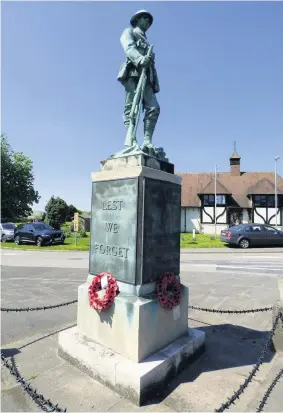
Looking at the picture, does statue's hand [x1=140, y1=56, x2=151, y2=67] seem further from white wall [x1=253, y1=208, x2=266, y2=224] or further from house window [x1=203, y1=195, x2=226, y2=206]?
white wall [x1=253, y1=208, x2=266, y2=224]

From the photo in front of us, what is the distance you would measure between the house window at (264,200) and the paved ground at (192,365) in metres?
25.2

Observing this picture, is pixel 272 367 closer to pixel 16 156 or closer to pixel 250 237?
pixel 250 237

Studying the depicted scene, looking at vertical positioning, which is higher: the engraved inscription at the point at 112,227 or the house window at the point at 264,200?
the house window at the point at 264,200

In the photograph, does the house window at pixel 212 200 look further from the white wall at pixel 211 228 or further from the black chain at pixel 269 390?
the black chain at pixel 269 390

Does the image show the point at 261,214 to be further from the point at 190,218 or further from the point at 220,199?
the point at 190,218

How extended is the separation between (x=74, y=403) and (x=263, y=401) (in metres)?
1.99

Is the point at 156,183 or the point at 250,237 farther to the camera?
the point at 250,237

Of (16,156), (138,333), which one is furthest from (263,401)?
(16,156)

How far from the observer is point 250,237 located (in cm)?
1902

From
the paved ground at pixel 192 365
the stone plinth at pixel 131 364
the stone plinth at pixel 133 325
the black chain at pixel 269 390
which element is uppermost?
the stone plinth at pixel 133 325

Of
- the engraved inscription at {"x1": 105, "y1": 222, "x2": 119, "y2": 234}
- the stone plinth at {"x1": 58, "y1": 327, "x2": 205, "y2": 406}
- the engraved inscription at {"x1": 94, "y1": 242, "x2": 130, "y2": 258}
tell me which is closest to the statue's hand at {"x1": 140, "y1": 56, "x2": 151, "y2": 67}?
the engraved inscription at {"x1": 105, "y1": 222, "x2": 119, "y2": 234}

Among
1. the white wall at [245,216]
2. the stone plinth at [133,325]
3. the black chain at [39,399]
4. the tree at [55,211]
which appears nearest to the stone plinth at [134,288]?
the stone plinth at [133,325]

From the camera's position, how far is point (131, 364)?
3184 millimetres

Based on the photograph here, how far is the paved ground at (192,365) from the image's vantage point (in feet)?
9.66
